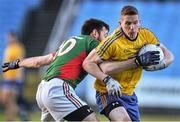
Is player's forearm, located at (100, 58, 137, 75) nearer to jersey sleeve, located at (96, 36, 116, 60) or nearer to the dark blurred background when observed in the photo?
jersey sleeve, located at (96, 36, 116, 60)

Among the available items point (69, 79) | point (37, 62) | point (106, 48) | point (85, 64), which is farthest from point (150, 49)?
point (37, 62)

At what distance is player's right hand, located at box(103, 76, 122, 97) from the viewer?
7883 millimetres

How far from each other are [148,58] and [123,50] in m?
0.35

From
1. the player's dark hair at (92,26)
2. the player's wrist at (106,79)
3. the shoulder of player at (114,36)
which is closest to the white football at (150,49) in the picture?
the shoulder of player at (114,36)

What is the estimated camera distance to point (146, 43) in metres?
8.42

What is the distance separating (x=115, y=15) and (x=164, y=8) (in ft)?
5.05

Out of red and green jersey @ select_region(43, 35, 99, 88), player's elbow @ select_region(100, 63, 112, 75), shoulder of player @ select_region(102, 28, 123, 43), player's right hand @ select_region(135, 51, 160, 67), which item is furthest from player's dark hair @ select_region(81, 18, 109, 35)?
player's right hand @ select_region(135, 51, 160, 67)

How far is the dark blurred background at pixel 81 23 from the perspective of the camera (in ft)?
62.3

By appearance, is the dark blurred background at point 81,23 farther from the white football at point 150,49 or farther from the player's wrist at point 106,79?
the player's wrist at point 106,79

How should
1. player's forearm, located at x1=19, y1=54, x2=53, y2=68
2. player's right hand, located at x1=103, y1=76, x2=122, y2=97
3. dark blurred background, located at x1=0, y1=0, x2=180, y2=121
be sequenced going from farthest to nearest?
1. dark blurred background, located at x1=0, y1=0, x2=180, y2=121
2. player's forearm, located at x1=19, y1=54, x2=53, y2=68
3. player's right hand, located at x1=103, y1=76, x2=122, y2=97

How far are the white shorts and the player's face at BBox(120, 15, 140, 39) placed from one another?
95 cm

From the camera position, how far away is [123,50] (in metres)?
8.27

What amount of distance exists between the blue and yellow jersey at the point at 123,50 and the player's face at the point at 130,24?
106mm

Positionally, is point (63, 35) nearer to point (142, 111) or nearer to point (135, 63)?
point (142, 111)
